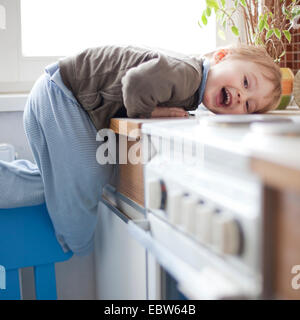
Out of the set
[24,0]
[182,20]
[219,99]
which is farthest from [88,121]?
[182,20]

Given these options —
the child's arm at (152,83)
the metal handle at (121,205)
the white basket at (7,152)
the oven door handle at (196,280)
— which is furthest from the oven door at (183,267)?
the white basket at (7,152)

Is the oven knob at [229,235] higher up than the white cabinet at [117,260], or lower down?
higher up

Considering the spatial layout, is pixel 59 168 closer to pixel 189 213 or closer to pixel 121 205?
pixel 121 205

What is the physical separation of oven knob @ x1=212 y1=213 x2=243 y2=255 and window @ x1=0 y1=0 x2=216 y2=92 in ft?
4.05

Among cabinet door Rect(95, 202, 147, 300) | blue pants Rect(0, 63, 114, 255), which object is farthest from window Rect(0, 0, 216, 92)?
cabinet door Rect(95, 202, 147, 300)

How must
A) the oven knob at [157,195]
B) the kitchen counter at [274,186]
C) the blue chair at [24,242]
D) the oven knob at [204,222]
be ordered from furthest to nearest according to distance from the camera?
the blue chair at [24,242] < the oven knob at [157,195] < the oven knob at [204,222] < the kitchen counter at [274,186]

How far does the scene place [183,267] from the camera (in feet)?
1.99

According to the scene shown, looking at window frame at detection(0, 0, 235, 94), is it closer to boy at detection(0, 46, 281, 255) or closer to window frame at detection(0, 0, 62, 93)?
window frame at detection(0, 0, 62, 93)

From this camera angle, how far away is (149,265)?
879 millimetres

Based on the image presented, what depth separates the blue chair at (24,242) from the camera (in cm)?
122

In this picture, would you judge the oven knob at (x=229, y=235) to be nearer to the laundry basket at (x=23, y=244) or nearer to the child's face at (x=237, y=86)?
the child's face at (x=237, y=86)

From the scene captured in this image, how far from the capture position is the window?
5.20 feet

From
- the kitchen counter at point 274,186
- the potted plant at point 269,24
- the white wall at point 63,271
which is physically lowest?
the white wall at point 63,271
